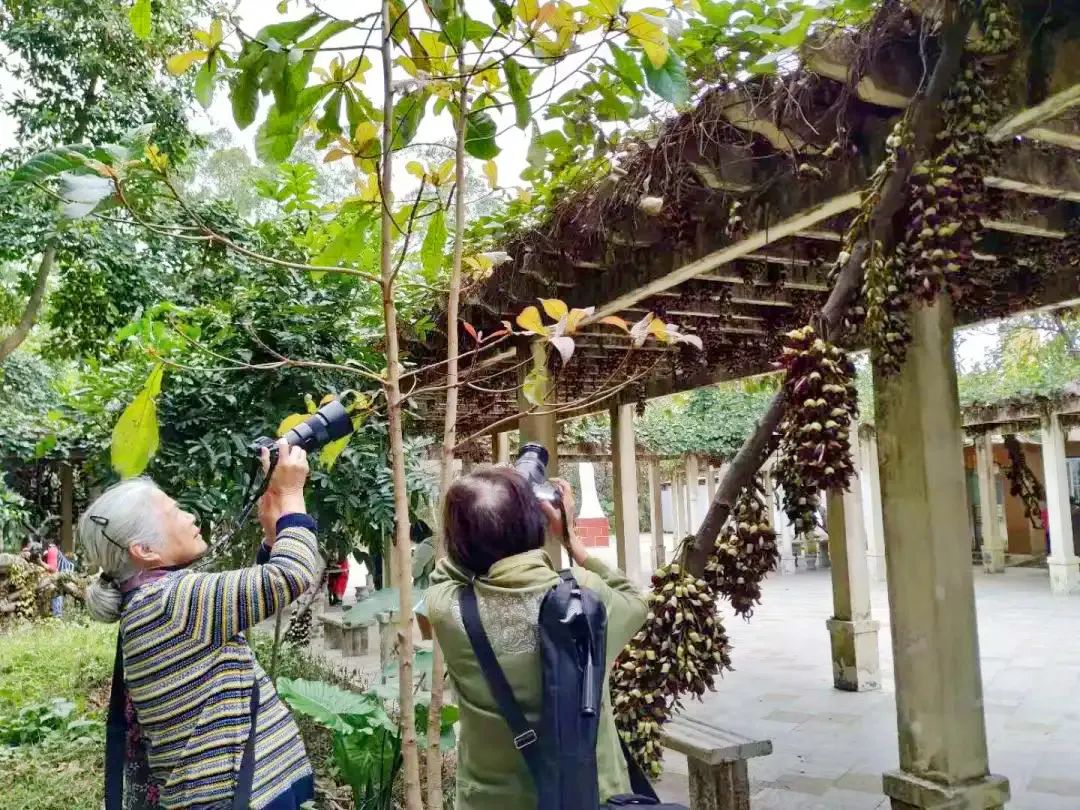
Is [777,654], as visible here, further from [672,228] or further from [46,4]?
[46,4]

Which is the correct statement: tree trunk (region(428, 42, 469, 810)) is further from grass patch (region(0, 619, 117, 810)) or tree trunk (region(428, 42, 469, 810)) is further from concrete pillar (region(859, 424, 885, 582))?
concrete pillar (region(859, 424, 885, 582))

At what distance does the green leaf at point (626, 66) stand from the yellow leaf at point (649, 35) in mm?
52

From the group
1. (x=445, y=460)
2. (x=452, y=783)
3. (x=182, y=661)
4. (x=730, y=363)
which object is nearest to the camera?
(x=182, y=661)

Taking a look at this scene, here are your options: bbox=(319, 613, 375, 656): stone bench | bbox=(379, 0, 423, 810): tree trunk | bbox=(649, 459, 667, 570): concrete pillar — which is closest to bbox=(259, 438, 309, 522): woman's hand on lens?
bbox=(379, 0, 423, 810): tree trunk

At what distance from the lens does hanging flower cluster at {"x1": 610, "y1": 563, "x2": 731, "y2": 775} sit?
108cm

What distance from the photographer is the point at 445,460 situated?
74.4 inches

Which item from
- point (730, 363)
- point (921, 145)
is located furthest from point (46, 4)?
point (921, 145)

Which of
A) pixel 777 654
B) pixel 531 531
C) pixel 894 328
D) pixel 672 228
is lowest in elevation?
pixel 777 654

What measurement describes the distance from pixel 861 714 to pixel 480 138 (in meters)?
4.67

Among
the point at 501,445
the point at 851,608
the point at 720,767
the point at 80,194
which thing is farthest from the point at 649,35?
the point at 501,445

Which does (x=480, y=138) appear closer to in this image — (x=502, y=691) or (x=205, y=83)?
(x=205, y=83)

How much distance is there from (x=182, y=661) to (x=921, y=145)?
5.30 ft

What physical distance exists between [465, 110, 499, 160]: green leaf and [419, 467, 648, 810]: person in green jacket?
77 cm

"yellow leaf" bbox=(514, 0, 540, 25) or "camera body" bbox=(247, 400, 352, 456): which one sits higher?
"yellow leaf" bbox=(514, 0, 540, 25)
